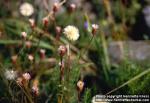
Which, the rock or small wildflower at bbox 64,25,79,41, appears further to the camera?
the rock

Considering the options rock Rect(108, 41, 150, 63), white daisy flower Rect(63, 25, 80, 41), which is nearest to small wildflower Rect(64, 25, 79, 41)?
white daisy flower Rect(63, 25, 80, 41)

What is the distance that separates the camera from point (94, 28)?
227cm

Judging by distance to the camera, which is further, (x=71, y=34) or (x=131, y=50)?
(x=131, y=50)

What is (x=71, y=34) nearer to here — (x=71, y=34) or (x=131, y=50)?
(x=71, y=34)

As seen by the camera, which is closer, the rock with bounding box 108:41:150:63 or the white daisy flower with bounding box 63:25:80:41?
the white daisy flower with bounding box 63:25:80:41

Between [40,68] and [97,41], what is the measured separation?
44 centimetres

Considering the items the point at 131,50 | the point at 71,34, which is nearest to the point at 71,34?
the point at 71,34

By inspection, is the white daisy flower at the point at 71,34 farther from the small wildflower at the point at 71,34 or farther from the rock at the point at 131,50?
the rock at the point at 131,50

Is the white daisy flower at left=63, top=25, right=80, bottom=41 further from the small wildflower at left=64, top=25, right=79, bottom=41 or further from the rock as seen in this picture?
the rock

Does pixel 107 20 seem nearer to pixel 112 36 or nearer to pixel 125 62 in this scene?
pixel 112 36

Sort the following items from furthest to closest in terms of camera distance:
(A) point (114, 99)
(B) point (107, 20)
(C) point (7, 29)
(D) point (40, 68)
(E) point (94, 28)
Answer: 1. (B) point (107, 20)
2. (C) point (7, 29)
3. (D) point (40, 68)
4. (A) point (114, 99)
5. (E) point (94, 28)

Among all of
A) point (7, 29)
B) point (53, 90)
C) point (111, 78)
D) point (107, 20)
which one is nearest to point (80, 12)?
point (107, 20)

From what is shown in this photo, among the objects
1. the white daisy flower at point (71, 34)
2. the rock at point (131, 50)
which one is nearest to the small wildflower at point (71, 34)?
the white daisy flower at point (71, 34)

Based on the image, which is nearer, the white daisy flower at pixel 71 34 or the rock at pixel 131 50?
the white daisy flower at pixel 71 34
